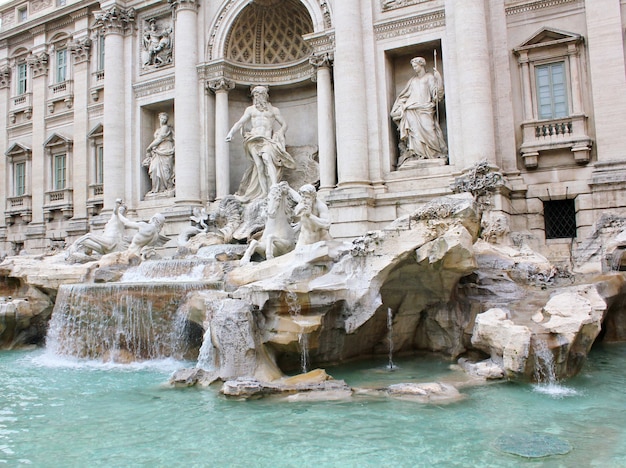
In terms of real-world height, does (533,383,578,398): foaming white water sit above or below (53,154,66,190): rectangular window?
below

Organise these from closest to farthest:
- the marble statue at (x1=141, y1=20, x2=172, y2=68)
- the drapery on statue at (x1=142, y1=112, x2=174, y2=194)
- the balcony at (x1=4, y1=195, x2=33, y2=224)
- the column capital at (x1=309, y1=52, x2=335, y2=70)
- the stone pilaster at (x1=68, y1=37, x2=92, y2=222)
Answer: the column capital at (x1=309, y1=52, x2=335, y2=70) < the drapery on statue at (x1=142, y1=112, x2=174, y2=194) < the marble statue at (x1=141, y1=20, x2=172, y2=68) < the stone pilaster at (x1=68, y1=37, x2=92, y2=222) < the balcony at (x1=4, y1=195, x2=33, y2=224)

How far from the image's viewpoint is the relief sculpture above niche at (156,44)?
61.1ft

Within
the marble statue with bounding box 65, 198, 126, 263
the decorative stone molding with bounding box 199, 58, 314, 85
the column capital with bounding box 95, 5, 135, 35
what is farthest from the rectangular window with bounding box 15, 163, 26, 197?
the decorative stone molding with bounding box 199, 58, 314, 85

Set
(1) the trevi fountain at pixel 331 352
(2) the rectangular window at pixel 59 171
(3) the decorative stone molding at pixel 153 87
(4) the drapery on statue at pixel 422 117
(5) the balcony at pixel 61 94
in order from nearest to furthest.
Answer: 1. (1) the trevi fountain at pixel 331 352
2. (4) the drapery on statue at pixel 422 117
3. (3) the decorative stone molding at pixel 153 87
4. (5) the balcony at pixel 61 94
5. (2) the rectangular window at pixel 59 171

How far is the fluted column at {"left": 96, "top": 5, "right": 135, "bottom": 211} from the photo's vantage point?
1883cm

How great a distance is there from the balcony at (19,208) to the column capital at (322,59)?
13.7 m

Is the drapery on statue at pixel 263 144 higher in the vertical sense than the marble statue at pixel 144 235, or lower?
higher

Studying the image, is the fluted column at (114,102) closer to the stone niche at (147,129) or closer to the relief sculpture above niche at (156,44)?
the stone niche at (147,129)

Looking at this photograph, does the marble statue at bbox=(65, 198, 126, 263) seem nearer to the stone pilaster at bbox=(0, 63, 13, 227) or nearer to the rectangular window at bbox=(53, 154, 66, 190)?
the rectangular window at bbox=(53, 154, 66, 190)

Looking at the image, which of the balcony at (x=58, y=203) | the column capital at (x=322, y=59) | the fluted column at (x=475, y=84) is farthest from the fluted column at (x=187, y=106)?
the fluted column at (x=475, y=84)

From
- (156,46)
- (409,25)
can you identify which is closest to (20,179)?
(156,46)

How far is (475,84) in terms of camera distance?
42.5ft

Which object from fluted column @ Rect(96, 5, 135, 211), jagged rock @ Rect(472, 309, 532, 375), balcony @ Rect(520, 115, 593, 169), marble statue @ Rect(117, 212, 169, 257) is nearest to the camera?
jagged rock @ Rect(472, 309, 532, 375)

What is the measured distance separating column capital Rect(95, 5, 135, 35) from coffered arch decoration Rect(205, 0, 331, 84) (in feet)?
12.3
